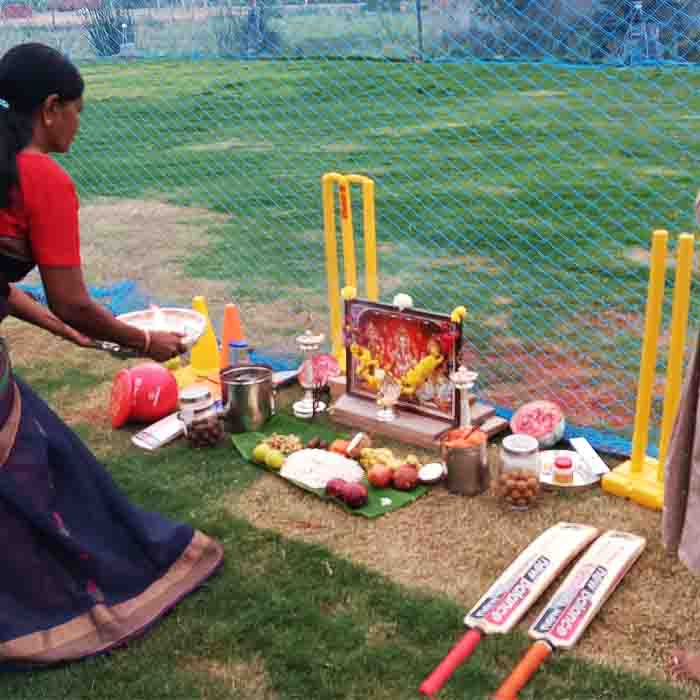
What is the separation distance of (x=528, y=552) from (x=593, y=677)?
703 millimetres

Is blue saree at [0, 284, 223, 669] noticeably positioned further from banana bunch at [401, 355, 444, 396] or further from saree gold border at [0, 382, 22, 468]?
banana bunch at [401, 355, 444, 396]

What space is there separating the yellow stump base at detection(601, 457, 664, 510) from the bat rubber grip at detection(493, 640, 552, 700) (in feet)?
3.82

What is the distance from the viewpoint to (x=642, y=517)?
4.07m

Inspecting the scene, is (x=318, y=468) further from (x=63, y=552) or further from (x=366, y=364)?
(x=63, y=552)

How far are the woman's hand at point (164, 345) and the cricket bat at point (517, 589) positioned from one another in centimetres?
146

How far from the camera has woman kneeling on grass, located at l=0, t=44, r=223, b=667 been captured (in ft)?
9.45

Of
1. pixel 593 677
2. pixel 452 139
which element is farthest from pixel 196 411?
pixel 452 139

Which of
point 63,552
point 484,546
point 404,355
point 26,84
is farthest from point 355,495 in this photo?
point 26,84

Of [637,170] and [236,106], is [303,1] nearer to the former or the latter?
[637,170]

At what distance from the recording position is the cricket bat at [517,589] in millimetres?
3195

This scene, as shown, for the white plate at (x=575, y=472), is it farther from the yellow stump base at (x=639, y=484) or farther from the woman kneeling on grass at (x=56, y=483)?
the woman kneeling on grass at (x=56, y=483)

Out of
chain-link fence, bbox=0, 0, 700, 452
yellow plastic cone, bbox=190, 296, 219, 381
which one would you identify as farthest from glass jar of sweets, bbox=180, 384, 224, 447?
→ chain-link fence, bbox=0, 0, 700, 452

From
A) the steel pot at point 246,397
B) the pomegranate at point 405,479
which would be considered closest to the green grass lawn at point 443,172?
the pomegranate at point 405,479

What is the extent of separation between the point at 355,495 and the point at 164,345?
4.17 feet
